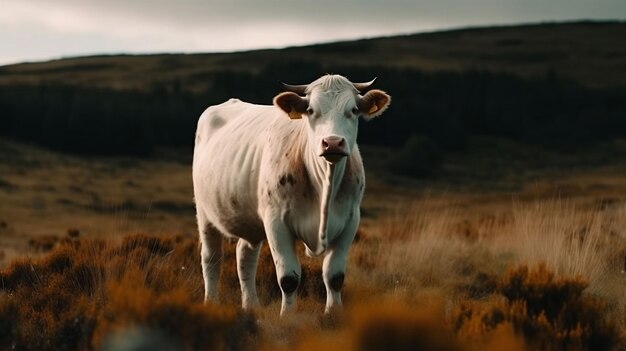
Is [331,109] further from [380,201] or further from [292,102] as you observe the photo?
[380,201]

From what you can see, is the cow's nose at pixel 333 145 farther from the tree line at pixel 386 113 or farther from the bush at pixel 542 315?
the tree line at pixel 386 113

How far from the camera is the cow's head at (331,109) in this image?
7.39m

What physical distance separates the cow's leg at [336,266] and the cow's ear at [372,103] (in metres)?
0.91

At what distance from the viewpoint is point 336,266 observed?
8.19 meters

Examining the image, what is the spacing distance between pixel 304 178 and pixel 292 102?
658 millimetres

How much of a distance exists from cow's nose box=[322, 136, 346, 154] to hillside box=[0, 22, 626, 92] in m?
104

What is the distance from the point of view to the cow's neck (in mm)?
7863

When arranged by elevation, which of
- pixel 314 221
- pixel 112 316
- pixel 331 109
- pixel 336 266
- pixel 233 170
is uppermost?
pixel 331 109

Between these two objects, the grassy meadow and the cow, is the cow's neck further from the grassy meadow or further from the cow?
the grassy meadow

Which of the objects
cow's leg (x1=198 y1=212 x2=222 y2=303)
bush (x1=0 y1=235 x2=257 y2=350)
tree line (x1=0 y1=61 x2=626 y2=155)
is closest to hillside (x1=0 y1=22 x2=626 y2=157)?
tree line (x1=0 y1=61 x2=626 y2=155)

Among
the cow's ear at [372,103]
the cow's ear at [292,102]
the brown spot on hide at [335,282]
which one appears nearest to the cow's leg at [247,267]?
the brown spot on hide at [335,282]

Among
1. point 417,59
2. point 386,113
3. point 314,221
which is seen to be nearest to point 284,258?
point 314,221

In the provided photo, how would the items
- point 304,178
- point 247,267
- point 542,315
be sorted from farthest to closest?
1. point 247,267
2. point 304,178
3. point 542,315

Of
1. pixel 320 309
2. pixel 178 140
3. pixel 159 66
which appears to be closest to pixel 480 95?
pixel 178 140
